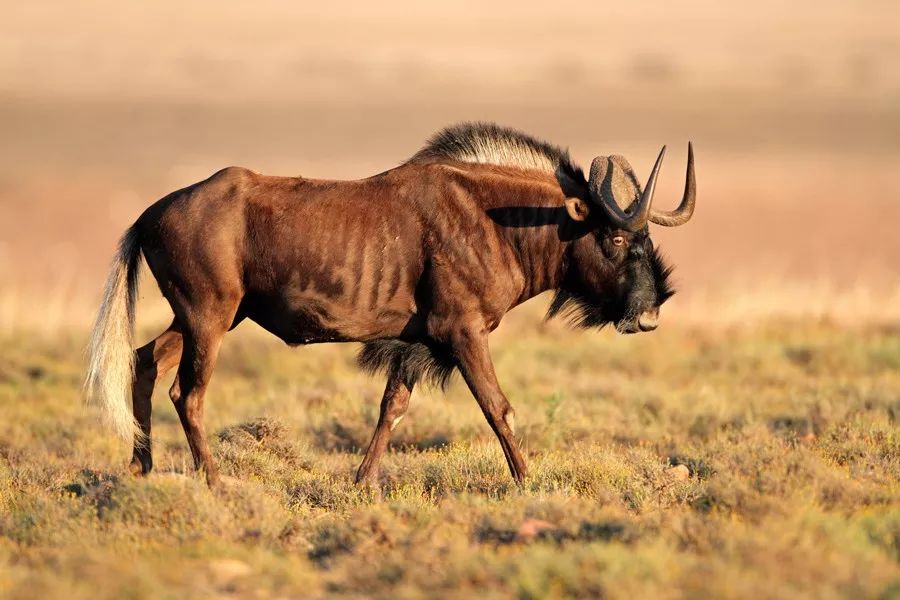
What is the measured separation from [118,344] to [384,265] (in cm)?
196

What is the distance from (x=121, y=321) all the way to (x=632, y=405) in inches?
232

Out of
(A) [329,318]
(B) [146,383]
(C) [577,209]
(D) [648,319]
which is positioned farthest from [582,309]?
(B) [146,383]

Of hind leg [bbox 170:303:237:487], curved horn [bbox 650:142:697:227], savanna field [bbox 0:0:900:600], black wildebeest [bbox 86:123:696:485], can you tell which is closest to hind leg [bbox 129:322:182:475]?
black wildebeest [bbox 86:123:696:485]

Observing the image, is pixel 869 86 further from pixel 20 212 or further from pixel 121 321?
pixel 121 321

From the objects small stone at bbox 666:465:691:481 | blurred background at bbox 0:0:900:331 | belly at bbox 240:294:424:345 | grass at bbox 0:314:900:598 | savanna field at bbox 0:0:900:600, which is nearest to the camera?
grass at bbox 0:314:900:598

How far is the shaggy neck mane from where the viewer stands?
10164 mm

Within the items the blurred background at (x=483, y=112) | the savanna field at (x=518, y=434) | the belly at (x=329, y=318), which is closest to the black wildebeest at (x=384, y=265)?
the belly at (x=329, y=318)

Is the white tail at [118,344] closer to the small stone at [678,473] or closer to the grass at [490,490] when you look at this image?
the grass at [490,490]

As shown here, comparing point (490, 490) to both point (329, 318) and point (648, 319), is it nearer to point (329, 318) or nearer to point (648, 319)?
point (329, 318)

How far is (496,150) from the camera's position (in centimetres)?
1021

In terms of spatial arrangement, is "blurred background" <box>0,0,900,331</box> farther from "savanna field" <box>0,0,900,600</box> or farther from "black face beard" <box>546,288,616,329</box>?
"black face beard" <box>546,288,616,329</box>

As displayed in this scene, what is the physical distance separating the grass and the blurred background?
498 cm

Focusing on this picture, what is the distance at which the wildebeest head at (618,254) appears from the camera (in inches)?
388

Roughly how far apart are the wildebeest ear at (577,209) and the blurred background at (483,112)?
10.1 m
